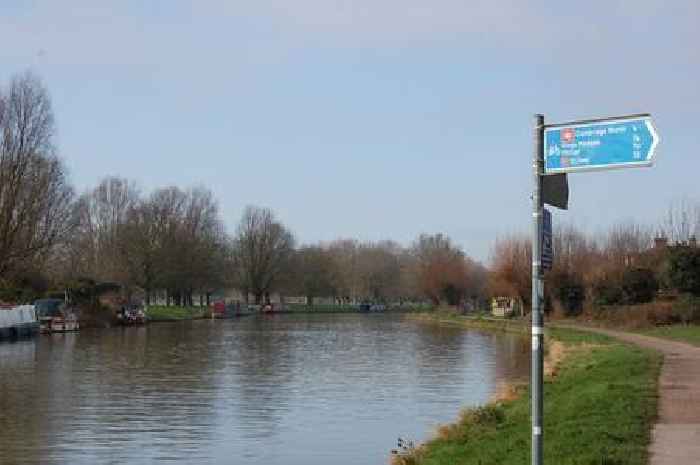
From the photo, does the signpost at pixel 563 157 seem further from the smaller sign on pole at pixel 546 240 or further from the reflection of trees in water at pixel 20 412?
the reflection of trees in water at pixel 20 412

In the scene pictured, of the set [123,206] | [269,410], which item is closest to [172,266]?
[123,206]

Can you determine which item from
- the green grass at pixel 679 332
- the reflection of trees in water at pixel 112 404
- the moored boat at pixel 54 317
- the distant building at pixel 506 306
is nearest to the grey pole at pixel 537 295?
the reflection of trees in water at pixel 112 404

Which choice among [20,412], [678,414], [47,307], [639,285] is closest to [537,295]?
[678,414]

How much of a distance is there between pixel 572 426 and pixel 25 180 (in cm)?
5325

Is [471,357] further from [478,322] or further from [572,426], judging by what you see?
[478,322]

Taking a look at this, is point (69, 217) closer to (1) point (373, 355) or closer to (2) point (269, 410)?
(1) point (373, 355)

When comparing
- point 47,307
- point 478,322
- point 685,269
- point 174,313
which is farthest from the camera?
point 174,313

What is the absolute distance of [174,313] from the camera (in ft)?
309

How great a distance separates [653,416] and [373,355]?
27802 mm

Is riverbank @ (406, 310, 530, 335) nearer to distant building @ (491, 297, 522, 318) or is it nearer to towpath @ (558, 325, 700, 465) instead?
distant building @ (491, 297, 522, 318)

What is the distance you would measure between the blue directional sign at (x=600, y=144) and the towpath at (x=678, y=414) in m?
5.43

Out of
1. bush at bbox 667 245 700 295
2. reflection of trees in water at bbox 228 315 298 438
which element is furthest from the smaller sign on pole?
bush at bbox 667 245 700 295

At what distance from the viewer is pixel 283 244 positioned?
4884 inches

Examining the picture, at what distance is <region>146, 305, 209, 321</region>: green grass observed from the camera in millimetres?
88113
